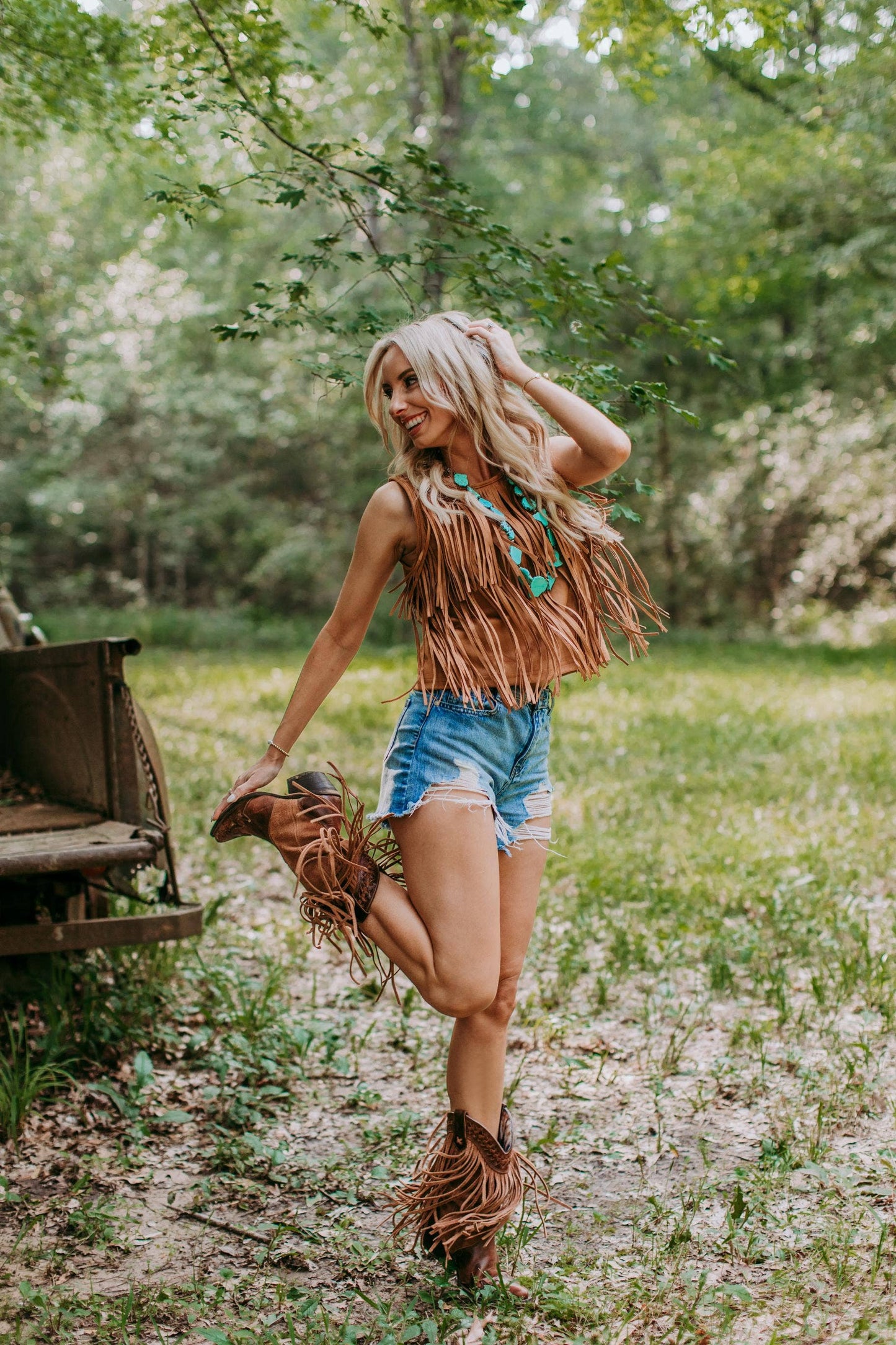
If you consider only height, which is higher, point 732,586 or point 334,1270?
point 732,586

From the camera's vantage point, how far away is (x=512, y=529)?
2660 mm

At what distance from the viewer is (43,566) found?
2284cm

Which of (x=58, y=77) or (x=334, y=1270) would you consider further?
(x=58, y=77)

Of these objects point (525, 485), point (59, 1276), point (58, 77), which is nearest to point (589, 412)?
point (525, 485)

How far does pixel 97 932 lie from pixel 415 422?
1926mm

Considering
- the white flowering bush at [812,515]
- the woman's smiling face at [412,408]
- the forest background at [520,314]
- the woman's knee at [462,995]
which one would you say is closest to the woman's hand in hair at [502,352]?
the woman's smiling face at [412,408]

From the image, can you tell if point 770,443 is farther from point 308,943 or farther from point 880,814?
point 308,943

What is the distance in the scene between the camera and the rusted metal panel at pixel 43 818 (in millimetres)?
3906

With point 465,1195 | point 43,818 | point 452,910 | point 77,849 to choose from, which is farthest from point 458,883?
point 43,818

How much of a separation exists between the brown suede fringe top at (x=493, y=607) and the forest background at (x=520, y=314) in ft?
27.3

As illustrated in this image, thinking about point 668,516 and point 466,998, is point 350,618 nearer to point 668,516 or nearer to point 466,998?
point 466,998

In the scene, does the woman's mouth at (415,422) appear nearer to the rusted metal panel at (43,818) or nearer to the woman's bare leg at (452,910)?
the woman's bare leg at (452,910)

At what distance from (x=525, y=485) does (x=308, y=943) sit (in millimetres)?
3166

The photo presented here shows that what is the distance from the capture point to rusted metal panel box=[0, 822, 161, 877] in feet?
10.6
